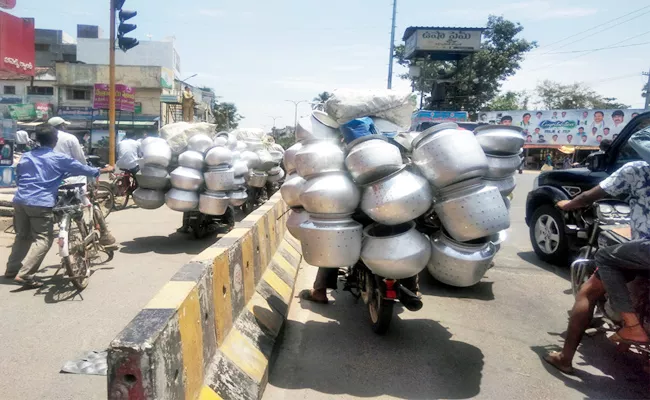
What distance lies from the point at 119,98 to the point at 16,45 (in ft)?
58.1

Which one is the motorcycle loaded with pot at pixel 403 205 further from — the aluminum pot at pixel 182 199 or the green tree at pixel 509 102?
the green tree at pixel 509 102

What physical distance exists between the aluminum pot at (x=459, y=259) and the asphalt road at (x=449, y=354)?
75 centimetres

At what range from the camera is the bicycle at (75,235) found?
5.47 meters

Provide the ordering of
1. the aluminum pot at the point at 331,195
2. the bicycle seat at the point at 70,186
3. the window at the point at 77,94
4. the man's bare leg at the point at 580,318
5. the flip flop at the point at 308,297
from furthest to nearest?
the window at the point at 77,94, the bicycle seat at the point at 70,186, the flip flop at the point at 308,297, the man's bare leg at the point at 580,318, the aluminum pot at the point at 331,195

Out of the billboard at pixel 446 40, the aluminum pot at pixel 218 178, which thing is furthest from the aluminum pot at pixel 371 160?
the billboard at pixel 446 40

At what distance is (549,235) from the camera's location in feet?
24.1

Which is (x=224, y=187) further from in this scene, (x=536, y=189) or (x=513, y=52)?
(x=513, y=52)

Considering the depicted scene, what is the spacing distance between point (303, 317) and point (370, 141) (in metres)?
2.13

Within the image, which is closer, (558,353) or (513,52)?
(558,353)

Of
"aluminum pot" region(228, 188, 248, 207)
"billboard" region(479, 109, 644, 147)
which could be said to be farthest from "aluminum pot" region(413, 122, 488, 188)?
"billboard" region(479, 109, 644, 147)

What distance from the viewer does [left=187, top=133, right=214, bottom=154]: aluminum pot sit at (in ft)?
27.0

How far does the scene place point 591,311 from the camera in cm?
379

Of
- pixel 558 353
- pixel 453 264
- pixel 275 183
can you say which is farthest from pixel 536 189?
pixel 275 183

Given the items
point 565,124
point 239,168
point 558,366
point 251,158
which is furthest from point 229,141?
point 565,124
